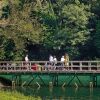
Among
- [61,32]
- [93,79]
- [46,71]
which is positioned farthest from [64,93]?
[61,32]

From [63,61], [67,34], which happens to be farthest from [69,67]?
[67,34]

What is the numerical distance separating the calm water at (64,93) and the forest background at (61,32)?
11396mm

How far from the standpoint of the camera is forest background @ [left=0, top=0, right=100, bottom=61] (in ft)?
196

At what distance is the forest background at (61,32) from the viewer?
5988cm

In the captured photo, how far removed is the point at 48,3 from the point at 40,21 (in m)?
2.04

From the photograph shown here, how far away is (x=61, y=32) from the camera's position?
6069 cm

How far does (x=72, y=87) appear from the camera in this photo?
49125mm

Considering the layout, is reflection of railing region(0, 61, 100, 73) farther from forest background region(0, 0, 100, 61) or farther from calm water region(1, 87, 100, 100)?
forest background region(0, 0, 100, 61)

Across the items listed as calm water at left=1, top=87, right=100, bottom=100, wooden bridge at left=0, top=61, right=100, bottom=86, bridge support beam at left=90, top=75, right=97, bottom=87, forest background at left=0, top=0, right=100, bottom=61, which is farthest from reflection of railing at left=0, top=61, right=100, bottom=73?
forest background at left=0, top=0, right=100, bottom=61

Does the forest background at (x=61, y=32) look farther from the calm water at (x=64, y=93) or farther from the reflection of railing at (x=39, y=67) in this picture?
the calm water at (x=64, y=93)

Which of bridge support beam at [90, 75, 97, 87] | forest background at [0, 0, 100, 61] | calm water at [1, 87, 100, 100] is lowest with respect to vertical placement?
calm water at [1, 87, 100, 100]

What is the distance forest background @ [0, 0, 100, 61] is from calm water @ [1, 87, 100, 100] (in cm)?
1140

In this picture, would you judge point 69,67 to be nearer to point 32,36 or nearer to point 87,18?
point 32,36

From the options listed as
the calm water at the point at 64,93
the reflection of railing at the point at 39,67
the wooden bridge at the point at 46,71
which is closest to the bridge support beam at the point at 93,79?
the wooden bridge at the point at 46,71
